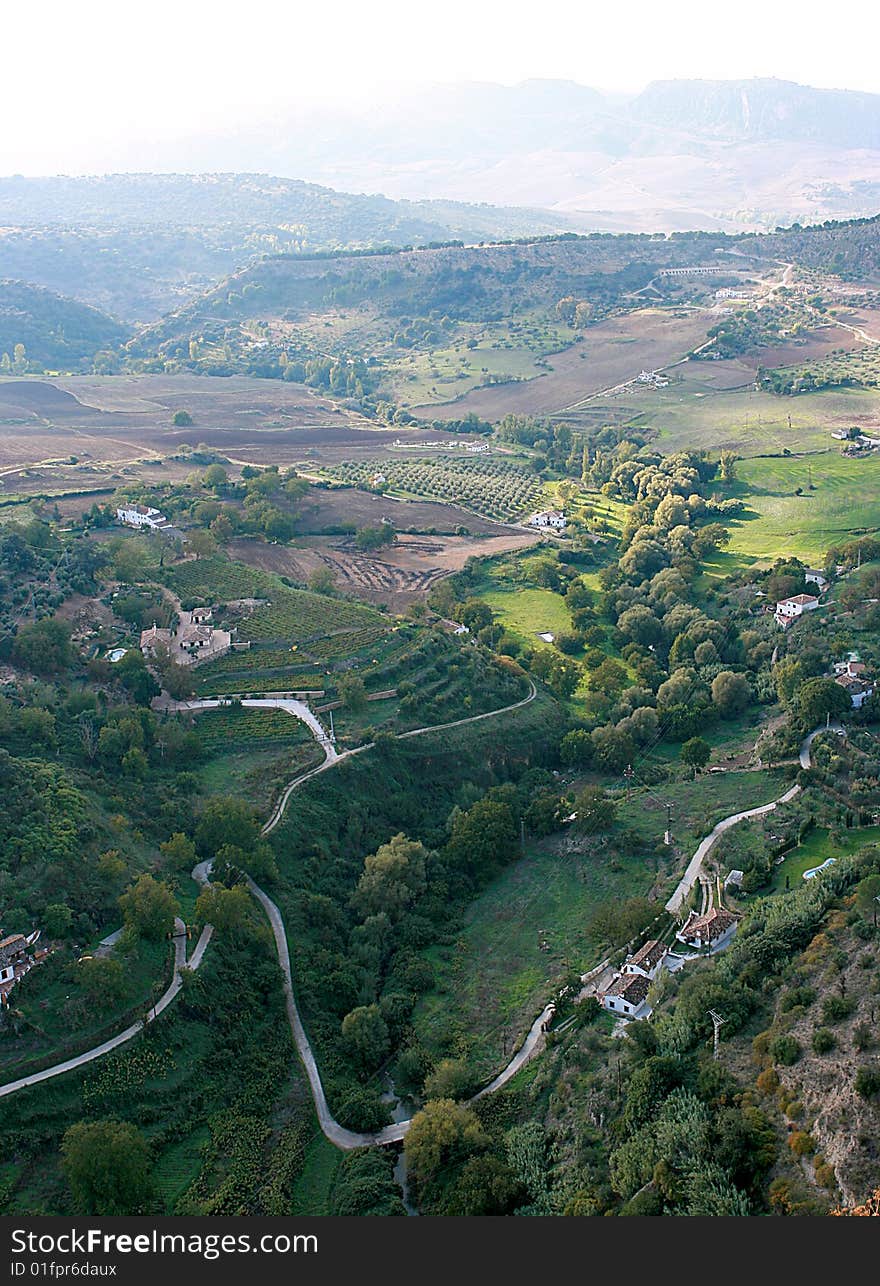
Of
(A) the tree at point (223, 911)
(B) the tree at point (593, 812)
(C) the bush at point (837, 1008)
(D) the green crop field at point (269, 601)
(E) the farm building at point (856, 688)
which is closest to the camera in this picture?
(C) the bush at point (837, 1008)

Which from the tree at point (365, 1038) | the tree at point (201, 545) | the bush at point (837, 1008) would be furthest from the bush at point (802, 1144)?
the tree at point (201, 545)

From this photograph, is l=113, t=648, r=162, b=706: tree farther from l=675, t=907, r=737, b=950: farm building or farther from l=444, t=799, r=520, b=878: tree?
l=675, t=907, r=737, b=950: farm building

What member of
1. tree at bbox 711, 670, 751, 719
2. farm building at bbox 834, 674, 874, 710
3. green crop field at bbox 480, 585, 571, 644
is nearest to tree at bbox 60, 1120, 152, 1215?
farm building at bbox 834, 674, 874, 710

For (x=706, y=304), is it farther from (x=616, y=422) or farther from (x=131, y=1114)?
(x=131, y=1114)

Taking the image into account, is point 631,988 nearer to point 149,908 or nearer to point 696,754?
point 149,908

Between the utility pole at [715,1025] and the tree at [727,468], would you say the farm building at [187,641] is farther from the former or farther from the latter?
the tree at [727,468]

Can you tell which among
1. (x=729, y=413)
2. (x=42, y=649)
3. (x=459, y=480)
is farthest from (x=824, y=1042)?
(x=729, y=413)

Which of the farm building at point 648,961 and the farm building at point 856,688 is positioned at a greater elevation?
the farm building at point 856,688
